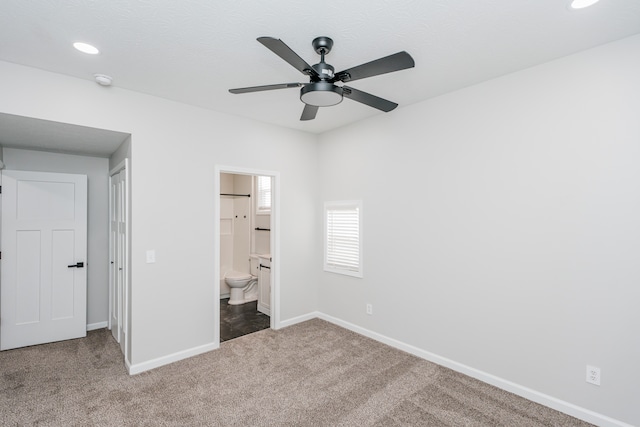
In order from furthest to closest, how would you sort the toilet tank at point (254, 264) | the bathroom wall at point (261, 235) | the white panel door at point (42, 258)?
1. the toilet tank at point (254, 264)
2. the bathroom wall at point (261, 235)
3. the white panel door at point (42, 258)

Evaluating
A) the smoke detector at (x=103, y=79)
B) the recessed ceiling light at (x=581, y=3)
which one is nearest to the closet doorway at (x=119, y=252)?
the smoke detector at (x=103, y=79)

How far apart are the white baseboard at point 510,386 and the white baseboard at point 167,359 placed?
6.07 feet

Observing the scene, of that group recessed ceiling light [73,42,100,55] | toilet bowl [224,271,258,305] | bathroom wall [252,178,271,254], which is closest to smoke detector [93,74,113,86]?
recessed ceiling light [73,42,100,55]

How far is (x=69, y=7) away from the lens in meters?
1.81

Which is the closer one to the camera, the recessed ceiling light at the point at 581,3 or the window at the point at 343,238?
the recessed ceiling light at the point at 581,3

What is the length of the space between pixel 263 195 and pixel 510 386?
13.8ft

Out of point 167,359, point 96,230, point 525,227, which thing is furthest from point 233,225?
point 525,227

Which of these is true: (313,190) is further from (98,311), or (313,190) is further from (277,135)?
(98,311)

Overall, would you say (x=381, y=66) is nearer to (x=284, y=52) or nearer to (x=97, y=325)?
(x=284, y=52)

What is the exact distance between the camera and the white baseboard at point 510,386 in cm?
223

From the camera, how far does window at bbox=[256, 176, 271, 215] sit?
5332mm

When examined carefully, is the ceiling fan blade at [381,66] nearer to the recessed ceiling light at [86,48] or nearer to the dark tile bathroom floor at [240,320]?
the recessed ceiling light at [86,48]

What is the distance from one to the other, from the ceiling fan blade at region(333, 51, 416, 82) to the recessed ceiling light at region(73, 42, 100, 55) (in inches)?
69.9

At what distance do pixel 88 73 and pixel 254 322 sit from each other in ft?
11.2
